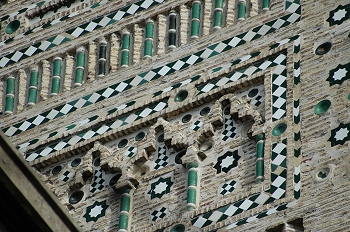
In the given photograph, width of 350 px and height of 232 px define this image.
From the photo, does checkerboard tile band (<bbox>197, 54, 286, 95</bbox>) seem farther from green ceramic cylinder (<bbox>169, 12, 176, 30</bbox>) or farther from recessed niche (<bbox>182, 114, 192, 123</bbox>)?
green ceramic cylinder (<bbox>169, 12, 176, 30</bbox>)

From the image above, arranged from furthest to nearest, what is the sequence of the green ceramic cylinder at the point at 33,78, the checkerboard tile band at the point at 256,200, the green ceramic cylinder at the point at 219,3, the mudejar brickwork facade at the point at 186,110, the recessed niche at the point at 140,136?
the green ceramic cylinder at the point at 33,78, the green ceramic cylinder at the point at 219,3, the recessed niche at the point at 140,136, the mudejar brickwork facade at the point at 186,110, the checkerboard tile band at the point at 256,200

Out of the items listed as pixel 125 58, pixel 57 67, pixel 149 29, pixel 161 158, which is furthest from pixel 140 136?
pixel 57 67

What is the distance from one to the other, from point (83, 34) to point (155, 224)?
2.72 meters

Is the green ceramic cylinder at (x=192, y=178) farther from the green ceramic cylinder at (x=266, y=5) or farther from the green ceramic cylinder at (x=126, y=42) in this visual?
the green ceramic cylinder at (x=126, y=42)

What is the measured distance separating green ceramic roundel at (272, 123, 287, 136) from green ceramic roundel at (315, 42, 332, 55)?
0.79 meters

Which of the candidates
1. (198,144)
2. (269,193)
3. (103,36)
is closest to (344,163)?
(269,193)

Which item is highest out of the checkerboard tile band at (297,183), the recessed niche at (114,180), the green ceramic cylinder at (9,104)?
the green ceramic cylinder at (9,104)

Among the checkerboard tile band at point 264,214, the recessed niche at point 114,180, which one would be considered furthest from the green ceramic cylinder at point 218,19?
the checkerboard tile band at point 264,214

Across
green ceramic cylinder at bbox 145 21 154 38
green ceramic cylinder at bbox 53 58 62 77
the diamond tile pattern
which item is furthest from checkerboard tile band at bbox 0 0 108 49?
the diamond tile pattern

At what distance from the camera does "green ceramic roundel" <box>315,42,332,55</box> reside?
1297 cm

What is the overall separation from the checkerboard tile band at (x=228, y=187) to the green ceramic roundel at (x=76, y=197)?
53.1 inches

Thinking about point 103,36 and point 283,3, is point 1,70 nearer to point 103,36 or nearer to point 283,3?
point 103,36

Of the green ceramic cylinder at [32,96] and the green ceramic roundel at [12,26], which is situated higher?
the green ceramic roundel at [12,26]

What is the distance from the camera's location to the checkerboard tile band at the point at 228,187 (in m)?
12.3
